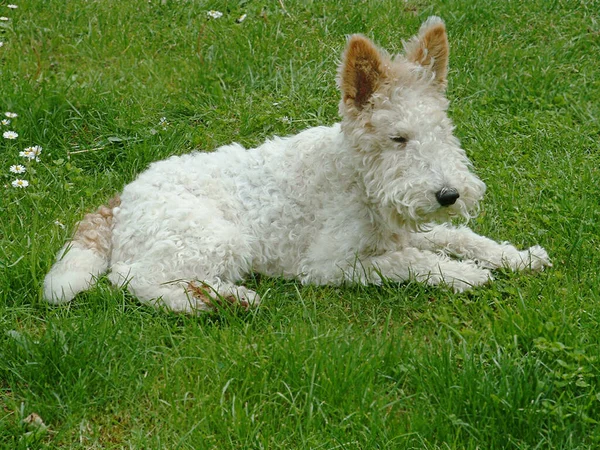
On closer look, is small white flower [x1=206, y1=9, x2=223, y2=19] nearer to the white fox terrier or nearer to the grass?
the grass

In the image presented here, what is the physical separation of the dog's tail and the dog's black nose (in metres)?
2.04

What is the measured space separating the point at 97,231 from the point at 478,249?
2390 millimetres

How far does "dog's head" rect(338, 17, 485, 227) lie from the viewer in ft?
13.2

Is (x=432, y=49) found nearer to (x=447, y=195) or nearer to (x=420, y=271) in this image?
(x=447, y=195)

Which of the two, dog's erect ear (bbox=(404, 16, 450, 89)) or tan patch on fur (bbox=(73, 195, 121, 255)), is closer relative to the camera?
dog's erect ear (bbox=(404, 16, 450, 89))

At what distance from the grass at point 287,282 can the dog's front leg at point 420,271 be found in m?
0.08

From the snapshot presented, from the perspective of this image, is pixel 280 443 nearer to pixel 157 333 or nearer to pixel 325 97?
pixel 157 333

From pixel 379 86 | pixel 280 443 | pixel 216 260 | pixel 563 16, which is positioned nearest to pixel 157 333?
pixel 216 260

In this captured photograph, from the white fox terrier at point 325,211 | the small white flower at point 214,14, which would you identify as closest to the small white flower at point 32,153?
the white fox terrier at point 325,211

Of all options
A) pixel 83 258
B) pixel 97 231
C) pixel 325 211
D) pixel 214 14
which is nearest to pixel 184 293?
pixel 83 258

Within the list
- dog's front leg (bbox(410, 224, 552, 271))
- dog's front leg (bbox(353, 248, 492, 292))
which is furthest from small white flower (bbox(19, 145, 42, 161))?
dog's front leg (bbox(410, 224, 552, 271))

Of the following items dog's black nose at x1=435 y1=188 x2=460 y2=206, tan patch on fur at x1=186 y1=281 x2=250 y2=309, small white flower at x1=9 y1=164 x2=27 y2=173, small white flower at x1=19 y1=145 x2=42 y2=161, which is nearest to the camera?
Result: dog's black nose at x1=435 y1=188 x2=460 y2=206

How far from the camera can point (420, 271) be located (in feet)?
14.8

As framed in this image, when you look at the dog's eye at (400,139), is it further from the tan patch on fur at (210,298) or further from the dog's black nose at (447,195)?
the tan patch on fur at (210,298)
